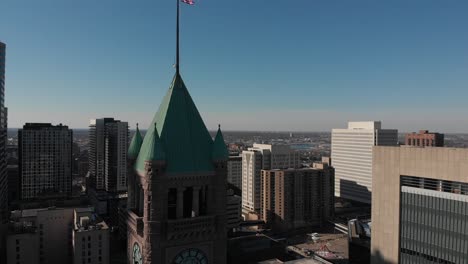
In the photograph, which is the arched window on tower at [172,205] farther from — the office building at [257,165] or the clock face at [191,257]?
the office building at [257,165]

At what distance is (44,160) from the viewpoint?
151125 millimetres

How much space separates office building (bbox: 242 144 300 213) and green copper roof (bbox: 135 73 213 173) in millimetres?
135155

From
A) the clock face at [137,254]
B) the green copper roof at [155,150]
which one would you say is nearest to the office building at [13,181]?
the clock face at [137,254]

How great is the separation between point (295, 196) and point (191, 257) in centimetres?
12092

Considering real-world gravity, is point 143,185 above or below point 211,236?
above

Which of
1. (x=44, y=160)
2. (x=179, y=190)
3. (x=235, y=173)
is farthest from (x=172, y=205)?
(x=235, y=173)

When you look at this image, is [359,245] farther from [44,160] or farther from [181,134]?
[44,160]

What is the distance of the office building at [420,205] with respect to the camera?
3816cm

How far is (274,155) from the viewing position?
172m

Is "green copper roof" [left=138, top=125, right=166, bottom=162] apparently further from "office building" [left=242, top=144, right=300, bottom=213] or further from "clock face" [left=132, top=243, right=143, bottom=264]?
"office building" [left=242, top=144, right=300, bottom=213]

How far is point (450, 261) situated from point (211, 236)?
26.4 metres

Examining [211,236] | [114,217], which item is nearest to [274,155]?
[114,217]

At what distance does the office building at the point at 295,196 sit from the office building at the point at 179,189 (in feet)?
375

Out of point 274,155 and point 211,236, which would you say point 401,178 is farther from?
point 274,155
